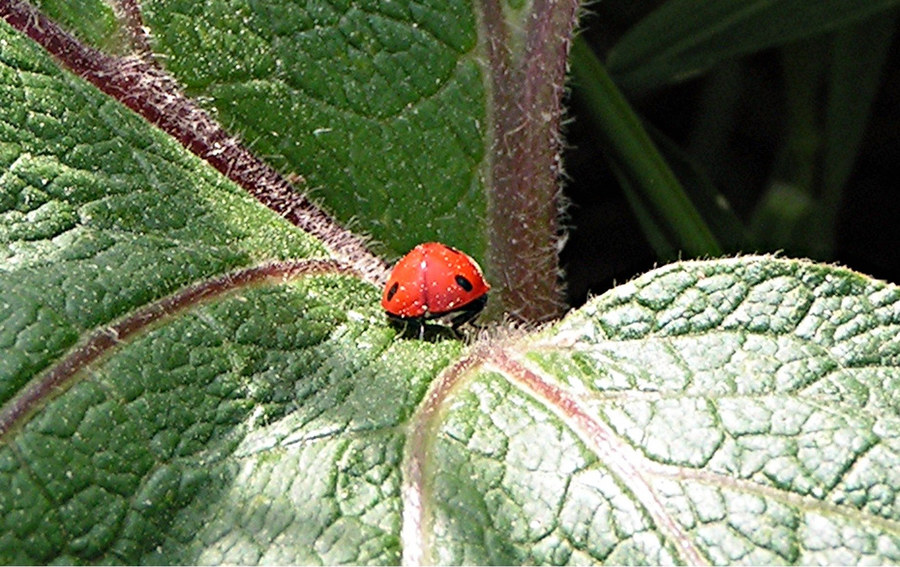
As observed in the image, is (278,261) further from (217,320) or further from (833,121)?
(833,121)

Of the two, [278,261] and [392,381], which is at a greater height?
[278,261]

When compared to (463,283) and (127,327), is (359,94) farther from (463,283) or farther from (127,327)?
(127,327)

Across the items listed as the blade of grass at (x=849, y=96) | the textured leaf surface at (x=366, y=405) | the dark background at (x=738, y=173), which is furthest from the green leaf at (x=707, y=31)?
the textured leaf surface at (x=366, y=405)

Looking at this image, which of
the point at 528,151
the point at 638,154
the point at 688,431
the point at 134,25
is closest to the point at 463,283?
the point at 528,151

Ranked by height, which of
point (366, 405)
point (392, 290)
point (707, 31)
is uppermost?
point (707, 31)

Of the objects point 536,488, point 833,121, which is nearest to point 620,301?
point 536,488

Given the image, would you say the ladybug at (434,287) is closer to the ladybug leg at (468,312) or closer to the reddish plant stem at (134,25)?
the ladybug leg at (468,312)
